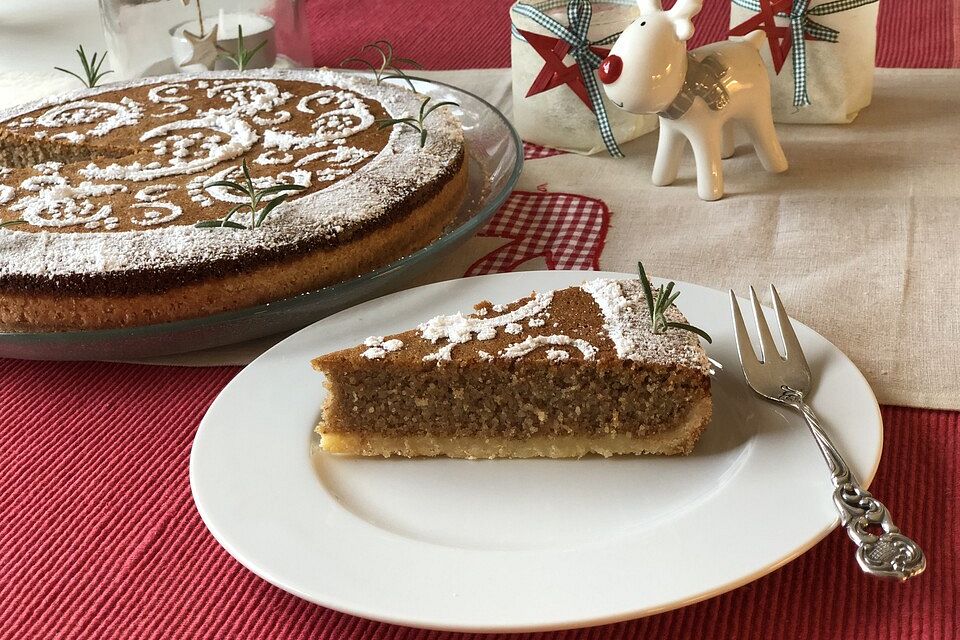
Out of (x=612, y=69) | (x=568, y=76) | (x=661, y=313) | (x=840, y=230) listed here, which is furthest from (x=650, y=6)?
(x=661, y=313)

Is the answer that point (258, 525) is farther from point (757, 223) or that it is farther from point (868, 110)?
point (868, 110)

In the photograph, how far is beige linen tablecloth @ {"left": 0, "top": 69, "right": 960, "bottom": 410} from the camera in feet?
4.68

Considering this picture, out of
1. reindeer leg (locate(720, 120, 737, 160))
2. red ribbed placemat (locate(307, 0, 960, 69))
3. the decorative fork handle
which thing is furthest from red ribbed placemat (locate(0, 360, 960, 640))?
Answer: red ribbed placemat (locate(307, 0, 960, 69))

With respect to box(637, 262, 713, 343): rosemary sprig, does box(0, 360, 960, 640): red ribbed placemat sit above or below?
below

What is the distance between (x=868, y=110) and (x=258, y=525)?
1709mm

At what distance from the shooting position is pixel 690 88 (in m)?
1.76

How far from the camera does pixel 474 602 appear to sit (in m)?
0.90

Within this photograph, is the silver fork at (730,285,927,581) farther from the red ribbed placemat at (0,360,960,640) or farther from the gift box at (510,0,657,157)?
the gift box at (510,0,657,157)

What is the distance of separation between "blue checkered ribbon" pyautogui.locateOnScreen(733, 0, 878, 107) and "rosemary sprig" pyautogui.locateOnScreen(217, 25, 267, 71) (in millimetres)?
1078

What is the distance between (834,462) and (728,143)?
111 centimetres

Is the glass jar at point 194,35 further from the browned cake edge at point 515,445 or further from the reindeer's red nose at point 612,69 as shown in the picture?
the browned cake edge at point 515,445

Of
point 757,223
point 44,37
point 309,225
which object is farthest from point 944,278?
point 44,37

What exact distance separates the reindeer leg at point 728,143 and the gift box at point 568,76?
20 centimetres

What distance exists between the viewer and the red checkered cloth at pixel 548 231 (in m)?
1.69
